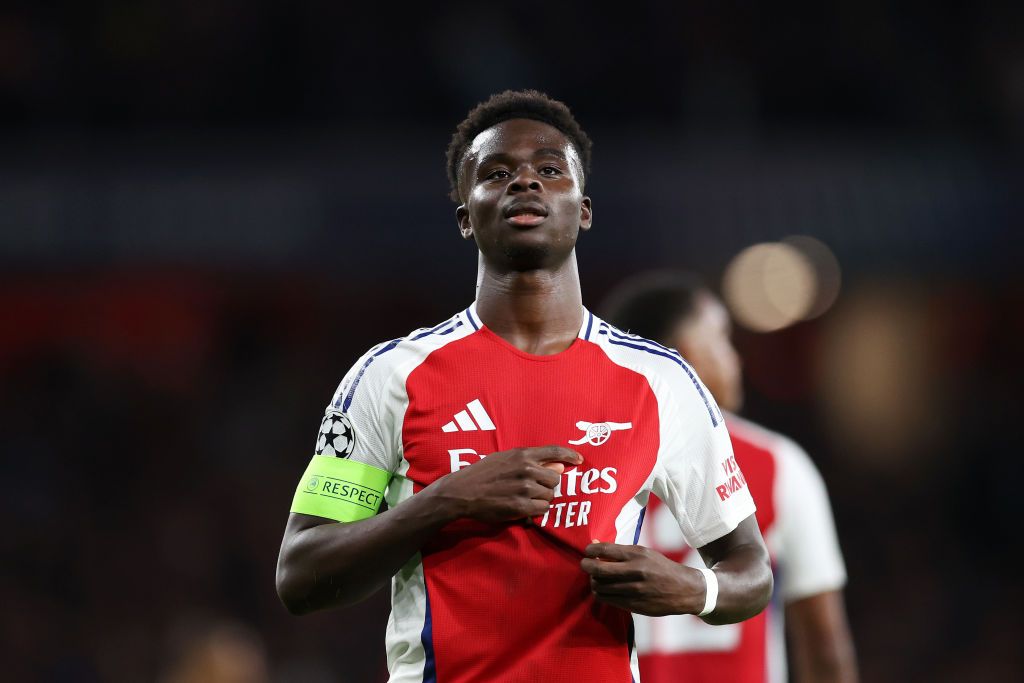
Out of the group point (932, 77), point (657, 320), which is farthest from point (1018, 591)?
point (657, 320)

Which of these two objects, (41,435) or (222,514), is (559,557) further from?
(41,435)

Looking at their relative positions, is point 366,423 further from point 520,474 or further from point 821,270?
point 821,270

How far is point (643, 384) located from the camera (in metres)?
2.76

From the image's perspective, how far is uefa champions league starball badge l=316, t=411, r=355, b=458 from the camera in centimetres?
262

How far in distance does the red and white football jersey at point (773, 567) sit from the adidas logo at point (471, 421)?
148 cm

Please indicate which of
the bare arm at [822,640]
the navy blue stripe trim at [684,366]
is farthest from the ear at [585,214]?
the bare arm at [822,640]

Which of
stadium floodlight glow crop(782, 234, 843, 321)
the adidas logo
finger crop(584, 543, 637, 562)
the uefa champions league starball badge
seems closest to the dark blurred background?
stadium floodlight glow crop(782, 234, 843, 321)

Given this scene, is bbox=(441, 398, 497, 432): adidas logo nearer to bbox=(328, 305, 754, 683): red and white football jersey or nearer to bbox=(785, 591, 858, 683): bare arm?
bbox=(328, 305, 754, 683): red and white football jersey

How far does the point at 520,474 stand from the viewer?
95.2 inches

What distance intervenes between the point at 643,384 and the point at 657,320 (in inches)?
61.4

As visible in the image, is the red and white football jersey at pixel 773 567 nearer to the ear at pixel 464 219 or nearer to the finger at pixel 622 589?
the ear at pixel 464 219

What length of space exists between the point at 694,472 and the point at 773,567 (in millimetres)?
1465

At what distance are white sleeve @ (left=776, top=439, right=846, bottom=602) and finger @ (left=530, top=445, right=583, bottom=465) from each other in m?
1.75

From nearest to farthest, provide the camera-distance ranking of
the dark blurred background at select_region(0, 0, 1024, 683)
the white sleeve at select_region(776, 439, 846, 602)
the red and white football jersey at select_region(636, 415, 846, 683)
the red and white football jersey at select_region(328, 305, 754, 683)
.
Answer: the red and white football jersey at select_region(328, 305, 754, 683) → the red and white football jersey at select_region(636, 415, 846, 683) → the white sleeve at select_region(776, 439, 846, 602) → the dark blurred background at select_region(0, 0, 1024, 683)
